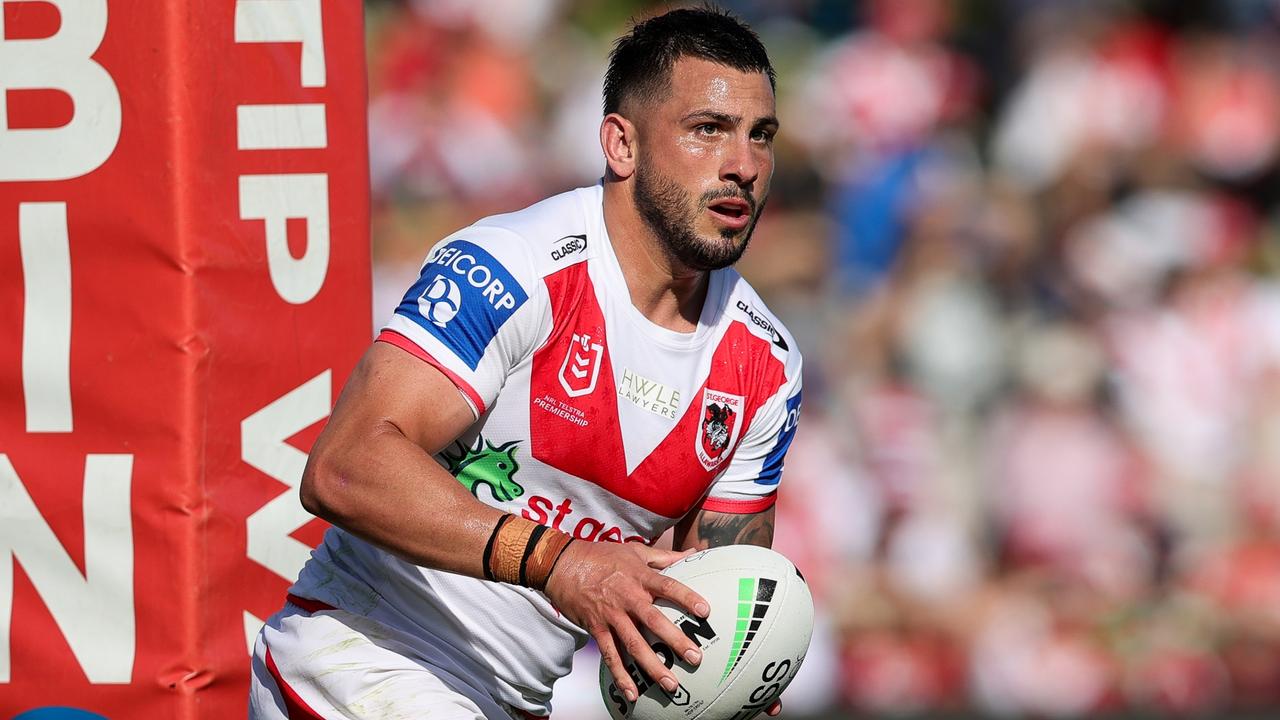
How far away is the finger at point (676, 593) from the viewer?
3.29 m

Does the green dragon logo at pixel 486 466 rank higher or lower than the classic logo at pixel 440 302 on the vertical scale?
lower

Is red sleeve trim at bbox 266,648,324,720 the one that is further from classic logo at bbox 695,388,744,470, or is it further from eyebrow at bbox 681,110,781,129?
eyebrow at bbox 681,110,781,129

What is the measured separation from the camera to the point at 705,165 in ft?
13.5

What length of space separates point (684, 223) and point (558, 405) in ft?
1.94

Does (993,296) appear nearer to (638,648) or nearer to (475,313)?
(475,313)

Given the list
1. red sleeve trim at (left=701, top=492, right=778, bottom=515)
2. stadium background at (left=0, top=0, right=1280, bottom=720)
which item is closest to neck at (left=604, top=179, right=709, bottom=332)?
red sleeve trim at (left=701, top=492, right=778, bottom=515)

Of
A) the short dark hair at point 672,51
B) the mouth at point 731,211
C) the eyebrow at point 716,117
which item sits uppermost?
the short dark hair at point 672,51

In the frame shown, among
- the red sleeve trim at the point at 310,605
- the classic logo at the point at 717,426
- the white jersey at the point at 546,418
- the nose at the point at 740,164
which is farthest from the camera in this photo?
the classic logo at the point at 717,426

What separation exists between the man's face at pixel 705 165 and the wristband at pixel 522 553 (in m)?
1.04

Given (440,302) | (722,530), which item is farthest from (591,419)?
(722,530)

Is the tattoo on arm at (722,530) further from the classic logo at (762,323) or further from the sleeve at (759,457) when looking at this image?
the classic logo at (762,323)

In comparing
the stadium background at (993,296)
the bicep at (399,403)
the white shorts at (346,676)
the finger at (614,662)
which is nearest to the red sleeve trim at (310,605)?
the white shorts at (346,676)

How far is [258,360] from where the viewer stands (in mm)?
4406

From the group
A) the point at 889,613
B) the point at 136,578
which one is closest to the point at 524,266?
the point at 136,578
